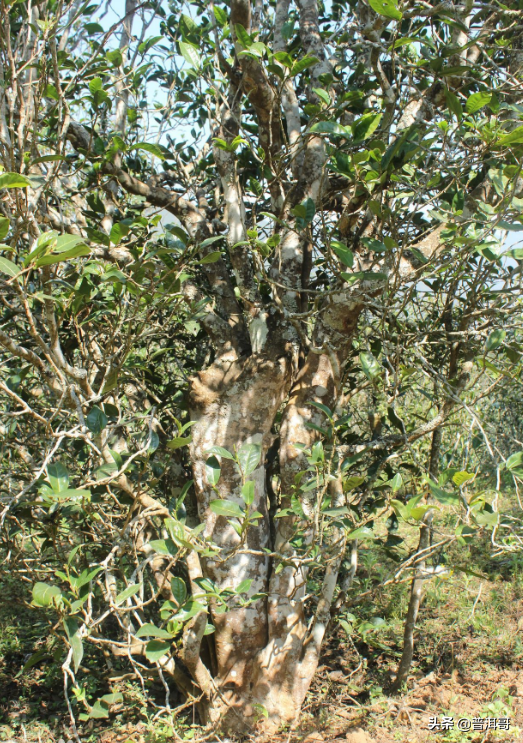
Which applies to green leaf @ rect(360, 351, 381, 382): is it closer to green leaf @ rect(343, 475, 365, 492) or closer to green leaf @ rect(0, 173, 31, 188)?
green leaf @ rect(343, 475, 365, 492)

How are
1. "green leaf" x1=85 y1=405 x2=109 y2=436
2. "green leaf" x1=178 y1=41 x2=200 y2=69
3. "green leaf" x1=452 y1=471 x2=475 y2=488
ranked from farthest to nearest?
1. "green leaf" x1=178 y1=41 x2=200 y2=69
2. "green leaf" x1=85 y1=405 x2=109 y2=436
3. "green leaf" x1=452 y1=471 x2=475 y2=488

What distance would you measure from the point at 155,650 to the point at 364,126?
153 cm

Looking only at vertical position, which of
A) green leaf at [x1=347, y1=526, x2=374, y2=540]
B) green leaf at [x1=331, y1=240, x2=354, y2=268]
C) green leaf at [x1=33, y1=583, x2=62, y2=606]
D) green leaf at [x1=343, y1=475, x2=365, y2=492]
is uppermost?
green leaf at [x1=331, y1=240, x2=354, y2=268]

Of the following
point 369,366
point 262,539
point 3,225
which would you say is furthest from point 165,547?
point 3,225

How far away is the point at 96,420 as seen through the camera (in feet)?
4.90

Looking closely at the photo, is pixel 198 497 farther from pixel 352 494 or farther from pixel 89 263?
pixel 89 263

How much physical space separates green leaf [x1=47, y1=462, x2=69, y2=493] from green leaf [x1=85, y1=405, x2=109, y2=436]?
0.13 meters

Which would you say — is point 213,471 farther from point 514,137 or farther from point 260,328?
point 514,137

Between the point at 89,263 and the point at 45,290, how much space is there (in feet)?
1.16

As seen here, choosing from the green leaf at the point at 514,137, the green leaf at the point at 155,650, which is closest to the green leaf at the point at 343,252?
the green leaf at the point at 514,137

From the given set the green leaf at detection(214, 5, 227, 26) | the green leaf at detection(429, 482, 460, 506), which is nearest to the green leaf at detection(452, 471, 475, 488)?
the green leaf at detection(429, 482, 460, 506)

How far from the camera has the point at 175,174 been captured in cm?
255

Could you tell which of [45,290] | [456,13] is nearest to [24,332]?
[45,290]

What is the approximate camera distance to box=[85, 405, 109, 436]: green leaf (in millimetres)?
1478
